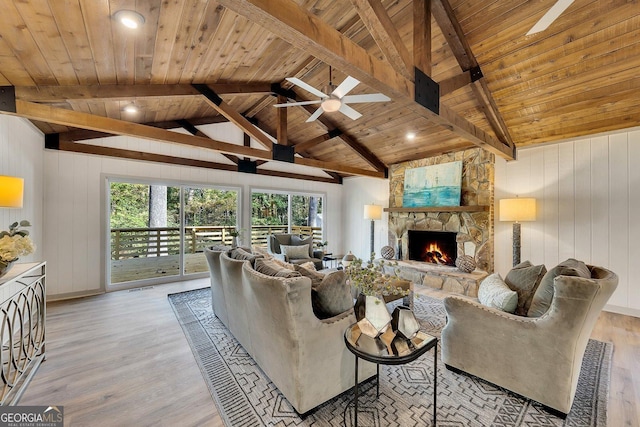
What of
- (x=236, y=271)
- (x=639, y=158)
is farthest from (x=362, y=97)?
(x=639, y=158)

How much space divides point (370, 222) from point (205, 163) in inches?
170

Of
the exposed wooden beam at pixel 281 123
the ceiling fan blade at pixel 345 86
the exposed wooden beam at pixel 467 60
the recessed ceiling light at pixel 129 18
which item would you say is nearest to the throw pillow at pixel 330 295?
the ceiling fan blade at pixel 345 86

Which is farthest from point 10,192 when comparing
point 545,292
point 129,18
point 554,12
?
point 545,292

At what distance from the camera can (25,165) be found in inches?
133

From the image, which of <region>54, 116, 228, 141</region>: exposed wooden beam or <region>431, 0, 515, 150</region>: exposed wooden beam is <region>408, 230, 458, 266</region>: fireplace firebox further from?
<region>54, 116, 228, 141</region>: exposed wooden beam

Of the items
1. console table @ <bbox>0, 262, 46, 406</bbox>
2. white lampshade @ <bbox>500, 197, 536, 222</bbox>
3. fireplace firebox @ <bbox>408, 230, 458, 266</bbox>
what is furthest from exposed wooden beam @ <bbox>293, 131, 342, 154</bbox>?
console table @ <bbox>0, 262, 46, 406</bbox>

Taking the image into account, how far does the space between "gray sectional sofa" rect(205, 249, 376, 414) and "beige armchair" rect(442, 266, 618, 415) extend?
836mm

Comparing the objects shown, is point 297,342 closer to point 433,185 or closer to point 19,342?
point 19,342

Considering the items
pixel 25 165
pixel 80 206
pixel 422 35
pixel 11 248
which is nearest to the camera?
pixel 11 248

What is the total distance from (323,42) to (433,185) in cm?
466

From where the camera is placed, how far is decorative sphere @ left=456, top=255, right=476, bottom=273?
461 cm

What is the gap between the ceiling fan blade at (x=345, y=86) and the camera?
242 cm

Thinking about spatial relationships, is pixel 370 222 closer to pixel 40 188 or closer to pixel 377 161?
pixel 377 161

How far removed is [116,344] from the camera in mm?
2703
